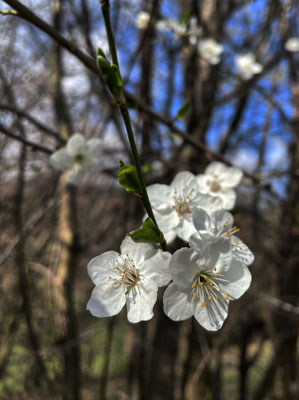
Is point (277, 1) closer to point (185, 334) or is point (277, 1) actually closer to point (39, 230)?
point (39, 230)

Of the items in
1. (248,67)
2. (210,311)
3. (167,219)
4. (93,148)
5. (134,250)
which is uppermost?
(248,67)

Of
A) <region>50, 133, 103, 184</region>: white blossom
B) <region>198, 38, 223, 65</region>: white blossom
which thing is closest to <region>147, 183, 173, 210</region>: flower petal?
<region>50, 133, 103, 184</region>: white blossom

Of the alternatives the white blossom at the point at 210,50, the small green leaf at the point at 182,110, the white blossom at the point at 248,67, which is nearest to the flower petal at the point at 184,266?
the small green leaf at the point at 182,110

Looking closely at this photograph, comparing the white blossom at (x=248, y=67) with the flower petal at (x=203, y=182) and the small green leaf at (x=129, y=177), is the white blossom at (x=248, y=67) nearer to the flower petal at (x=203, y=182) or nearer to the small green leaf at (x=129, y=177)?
the flower petal at (x=203, y=182)

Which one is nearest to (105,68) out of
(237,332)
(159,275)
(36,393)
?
(159,275)

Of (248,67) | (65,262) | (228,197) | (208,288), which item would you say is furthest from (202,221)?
(248,67)

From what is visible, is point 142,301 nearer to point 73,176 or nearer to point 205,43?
point 73,176
